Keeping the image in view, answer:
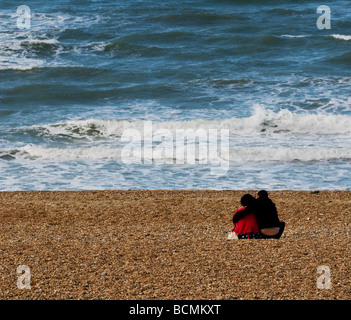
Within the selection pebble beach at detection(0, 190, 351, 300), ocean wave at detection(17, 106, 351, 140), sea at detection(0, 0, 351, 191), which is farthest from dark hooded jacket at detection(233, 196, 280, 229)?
ocean wave at detection(17, 106, 351, 140)

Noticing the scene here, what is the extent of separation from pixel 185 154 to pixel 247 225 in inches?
278

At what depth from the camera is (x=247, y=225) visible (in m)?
8.32

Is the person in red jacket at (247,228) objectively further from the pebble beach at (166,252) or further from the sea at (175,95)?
the sea at (175,95)

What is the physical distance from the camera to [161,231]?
9297mm

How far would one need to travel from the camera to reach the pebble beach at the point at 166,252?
6863mm

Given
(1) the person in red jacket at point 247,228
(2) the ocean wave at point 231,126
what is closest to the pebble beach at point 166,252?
(1) the person in red jacket at point 247,228

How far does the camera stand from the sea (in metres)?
14.2

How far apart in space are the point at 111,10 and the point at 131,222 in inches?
855

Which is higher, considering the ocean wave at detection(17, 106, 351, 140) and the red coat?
the red coat

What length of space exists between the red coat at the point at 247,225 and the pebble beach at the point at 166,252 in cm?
18

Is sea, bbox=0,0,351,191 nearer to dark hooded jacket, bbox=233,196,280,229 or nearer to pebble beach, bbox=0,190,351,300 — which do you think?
pebble beach, bbox=0,190,351,300

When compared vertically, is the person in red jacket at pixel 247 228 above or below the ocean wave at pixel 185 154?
above

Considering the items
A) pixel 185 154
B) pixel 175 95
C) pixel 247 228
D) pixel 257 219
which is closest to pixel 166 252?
pixel 247 228
